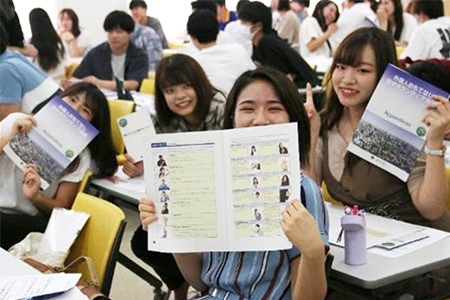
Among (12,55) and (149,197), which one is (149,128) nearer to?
(12,55)

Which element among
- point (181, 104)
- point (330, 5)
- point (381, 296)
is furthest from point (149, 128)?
point (330, 5)

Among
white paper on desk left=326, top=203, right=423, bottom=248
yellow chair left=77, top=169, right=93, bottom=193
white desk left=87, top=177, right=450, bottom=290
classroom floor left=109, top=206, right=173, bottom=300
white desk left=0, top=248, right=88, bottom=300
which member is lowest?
classroom floor left=109, top=206, right=173, bottom=300

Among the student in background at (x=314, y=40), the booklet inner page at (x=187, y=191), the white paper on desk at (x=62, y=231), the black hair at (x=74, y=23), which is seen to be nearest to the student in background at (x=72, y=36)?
the black hair at (x=74, y=23)

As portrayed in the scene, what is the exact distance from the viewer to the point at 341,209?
2.63 metres

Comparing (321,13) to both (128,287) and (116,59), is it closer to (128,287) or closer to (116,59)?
(116,59)

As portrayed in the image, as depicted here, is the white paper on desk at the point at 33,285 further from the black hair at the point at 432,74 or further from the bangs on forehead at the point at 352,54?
the black hair at the point at 432,74

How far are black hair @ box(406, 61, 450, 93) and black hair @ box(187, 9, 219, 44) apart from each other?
259cm

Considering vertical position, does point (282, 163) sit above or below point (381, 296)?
above

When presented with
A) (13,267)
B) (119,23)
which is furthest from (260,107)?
(119,23)

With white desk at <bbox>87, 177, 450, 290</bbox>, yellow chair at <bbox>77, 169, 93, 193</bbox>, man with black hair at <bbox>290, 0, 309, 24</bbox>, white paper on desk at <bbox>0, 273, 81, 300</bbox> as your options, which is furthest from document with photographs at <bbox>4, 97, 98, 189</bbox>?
man with black hair at <bbox>290, 0, 309, 24</bbox>

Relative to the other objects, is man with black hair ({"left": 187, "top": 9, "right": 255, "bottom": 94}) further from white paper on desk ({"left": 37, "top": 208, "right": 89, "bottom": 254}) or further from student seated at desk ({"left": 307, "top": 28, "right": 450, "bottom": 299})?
white paper on desk ({"left": 37, "top": 208, "right": 89, "bottom": 254})

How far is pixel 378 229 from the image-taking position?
2.37 metres

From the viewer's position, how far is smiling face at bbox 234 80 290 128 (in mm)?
1921

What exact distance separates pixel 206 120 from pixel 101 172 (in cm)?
60
